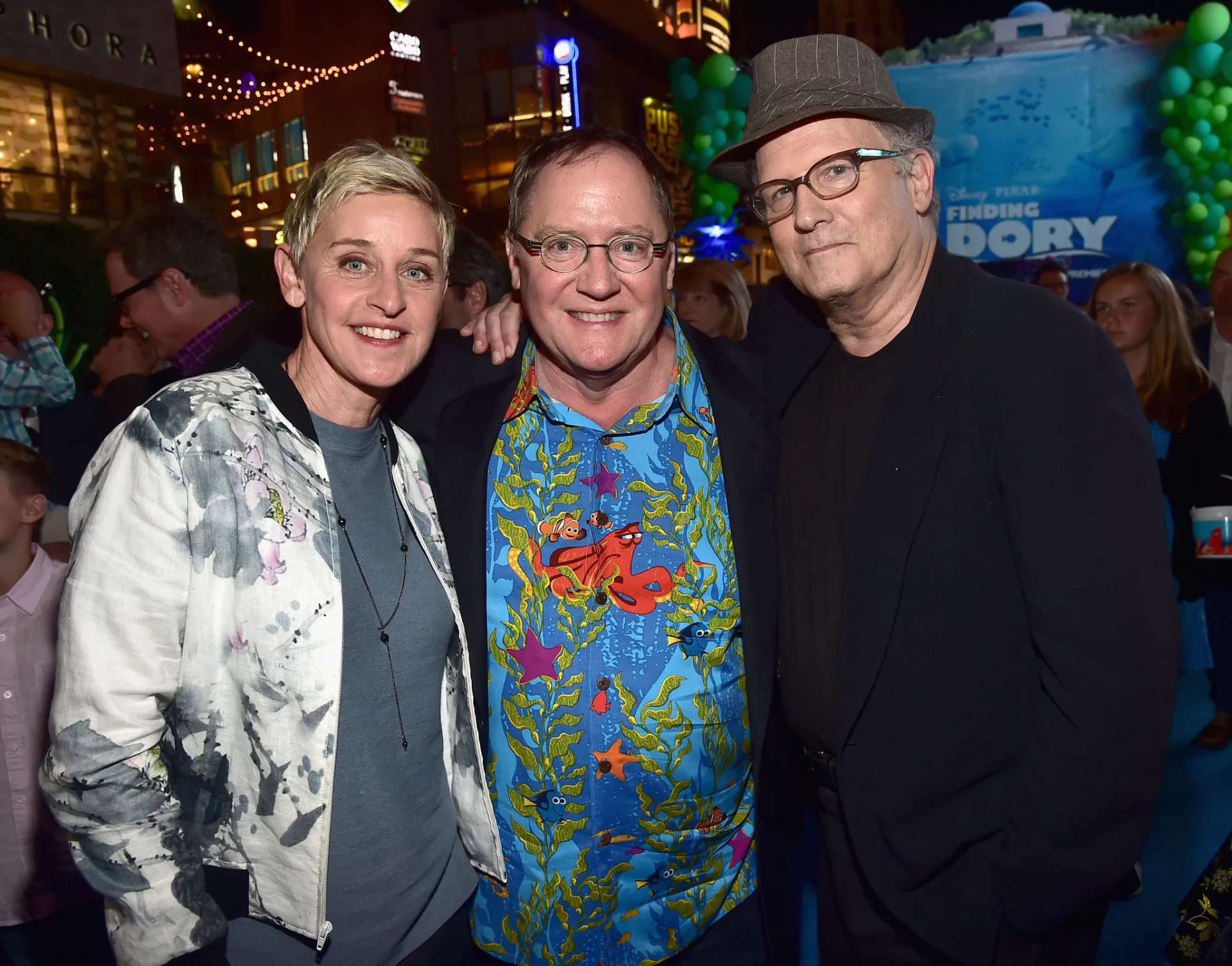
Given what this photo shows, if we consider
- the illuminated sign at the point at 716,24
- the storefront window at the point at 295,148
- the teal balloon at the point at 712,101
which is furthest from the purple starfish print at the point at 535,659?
the illuminated sign at the point at 716,24

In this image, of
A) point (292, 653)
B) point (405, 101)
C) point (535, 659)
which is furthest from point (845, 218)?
point (405, 101)

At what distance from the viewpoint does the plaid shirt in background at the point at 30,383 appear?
3.66 metres

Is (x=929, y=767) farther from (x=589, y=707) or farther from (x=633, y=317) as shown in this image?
(x=633, y=317)

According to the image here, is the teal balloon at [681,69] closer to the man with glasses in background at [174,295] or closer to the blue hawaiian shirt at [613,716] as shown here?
the man with glasses in background at [174,295]

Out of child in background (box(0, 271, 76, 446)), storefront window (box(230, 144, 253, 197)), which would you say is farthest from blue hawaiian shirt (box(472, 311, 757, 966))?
storefront window (box(230, 144, 253, 197))

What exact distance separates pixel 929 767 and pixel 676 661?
535 mm

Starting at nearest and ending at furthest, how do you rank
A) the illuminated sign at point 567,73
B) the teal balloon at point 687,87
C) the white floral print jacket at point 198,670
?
the white floral print jacket at point 198,670, the teal balloon at point 687,87, the illuminated sign at point 567,73

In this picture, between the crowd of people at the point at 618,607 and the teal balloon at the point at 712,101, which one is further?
the teal balloon at the point at 712,101

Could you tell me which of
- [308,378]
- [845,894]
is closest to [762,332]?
[308,378]

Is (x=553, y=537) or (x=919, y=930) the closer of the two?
(x=919, y=930)

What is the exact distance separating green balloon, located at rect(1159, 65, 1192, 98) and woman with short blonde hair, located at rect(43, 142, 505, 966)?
11.2 meters

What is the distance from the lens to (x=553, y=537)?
6.18 feet

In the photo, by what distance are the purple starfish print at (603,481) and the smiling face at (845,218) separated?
579 mm

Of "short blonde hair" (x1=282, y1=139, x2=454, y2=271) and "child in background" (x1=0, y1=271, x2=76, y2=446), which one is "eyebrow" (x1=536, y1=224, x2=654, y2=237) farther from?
"child in background" (x1=0, y1=271, x2=76, y2=446)
